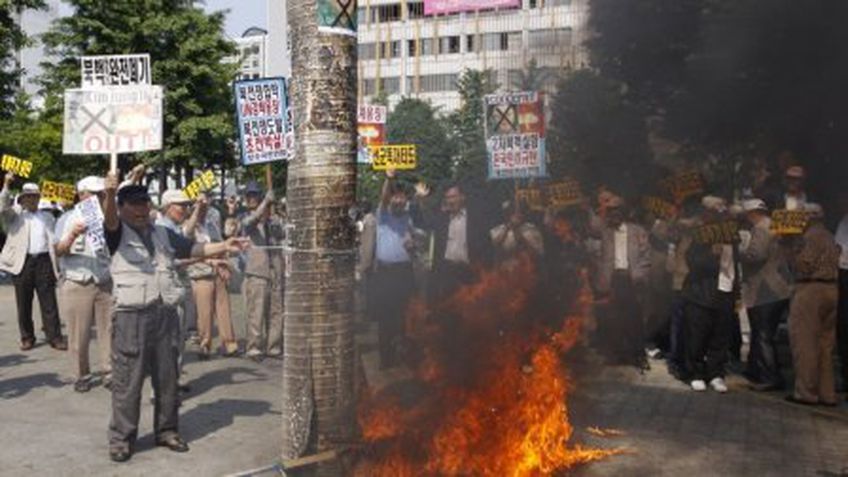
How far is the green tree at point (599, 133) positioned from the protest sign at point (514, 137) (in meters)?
0.46

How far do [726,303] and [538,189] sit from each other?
2.35 m

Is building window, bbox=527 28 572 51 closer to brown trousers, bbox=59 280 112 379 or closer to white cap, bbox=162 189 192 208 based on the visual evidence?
white cap, bbox=162 189 192 208

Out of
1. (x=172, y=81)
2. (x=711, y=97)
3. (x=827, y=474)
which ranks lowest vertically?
(x=827, y=474)

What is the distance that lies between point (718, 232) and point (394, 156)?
3.74 meters

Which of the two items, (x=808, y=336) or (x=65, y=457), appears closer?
(x=65, y=457)

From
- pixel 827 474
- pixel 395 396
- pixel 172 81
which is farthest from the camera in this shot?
pixel 172 81

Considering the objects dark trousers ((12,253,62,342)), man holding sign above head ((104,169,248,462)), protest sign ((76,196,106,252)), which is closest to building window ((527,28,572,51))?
man holding sign above head ((104,169,248,462))

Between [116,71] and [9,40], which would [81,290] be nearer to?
[116,71]

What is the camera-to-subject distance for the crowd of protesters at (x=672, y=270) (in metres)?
7.42

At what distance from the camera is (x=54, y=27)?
89.8ft

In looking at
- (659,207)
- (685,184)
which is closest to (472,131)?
(659,207)

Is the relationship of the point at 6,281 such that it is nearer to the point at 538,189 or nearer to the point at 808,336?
the point at 538,189

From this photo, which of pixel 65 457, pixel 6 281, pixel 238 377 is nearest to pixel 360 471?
pixel 65 457

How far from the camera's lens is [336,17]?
4961 mm
